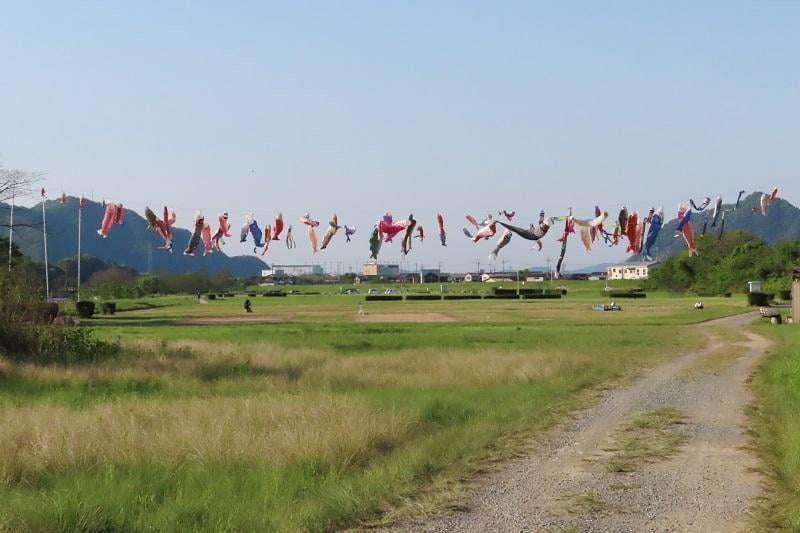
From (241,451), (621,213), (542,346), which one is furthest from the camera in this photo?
(621,213)

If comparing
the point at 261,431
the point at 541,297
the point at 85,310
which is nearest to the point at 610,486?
the point at 261,431

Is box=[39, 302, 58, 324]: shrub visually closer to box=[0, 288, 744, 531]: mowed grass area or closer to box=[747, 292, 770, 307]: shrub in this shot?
box=[0, 288, 744, 531]: mowed grass area

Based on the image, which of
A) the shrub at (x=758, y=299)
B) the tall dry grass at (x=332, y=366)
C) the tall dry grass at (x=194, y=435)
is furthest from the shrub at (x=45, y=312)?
the shrub at (x=758, y=299)

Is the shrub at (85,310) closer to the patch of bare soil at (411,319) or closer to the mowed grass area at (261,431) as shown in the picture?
the patch of bare soil at (411,319)

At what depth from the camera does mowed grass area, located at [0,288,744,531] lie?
30.5 ft

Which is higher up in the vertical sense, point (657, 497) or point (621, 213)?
point (621, 213)

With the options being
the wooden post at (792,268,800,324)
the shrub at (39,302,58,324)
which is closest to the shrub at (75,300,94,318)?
the shrub at (39,302,58,324)

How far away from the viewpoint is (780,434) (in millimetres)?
13750

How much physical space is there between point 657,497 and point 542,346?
25.9 m

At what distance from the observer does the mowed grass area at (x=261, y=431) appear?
9.30m

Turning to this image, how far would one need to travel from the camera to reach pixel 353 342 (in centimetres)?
3956

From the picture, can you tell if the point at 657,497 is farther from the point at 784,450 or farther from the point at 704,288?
the point at 704,288

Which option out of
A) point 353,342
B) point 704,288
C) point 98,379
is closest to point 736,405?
point 98,379

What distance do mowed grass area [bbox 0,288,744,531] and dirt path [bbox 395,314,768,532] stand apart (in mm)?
608
